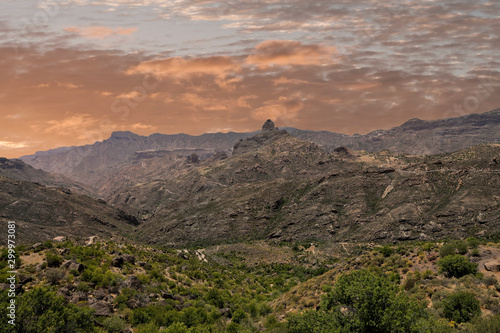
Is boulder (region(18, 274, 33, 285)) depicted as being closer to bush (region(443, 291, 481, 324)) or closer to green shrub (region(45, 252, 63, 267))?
green shrub (region(45, 252, 63, 267))

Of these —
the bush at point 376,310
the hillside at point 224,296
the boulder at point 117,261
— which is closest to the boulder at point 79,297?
the hillside at point 224,296

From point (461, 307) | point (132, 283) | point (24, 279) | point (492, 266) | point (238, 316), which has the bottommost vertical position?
point (238, 316)

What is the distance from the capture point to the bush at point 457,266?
1250 inches

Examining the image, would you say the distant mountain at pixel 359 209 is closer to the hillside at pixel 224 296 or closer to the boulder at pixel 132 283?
the hillside at pixel 224 296

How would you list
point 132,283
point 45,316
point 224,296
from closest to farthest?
point 45,316 → point 132,283 → point 224,296

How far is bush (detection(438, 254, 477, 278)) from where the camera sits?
31.8 meters

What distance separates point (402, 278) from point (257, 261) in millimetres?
66339

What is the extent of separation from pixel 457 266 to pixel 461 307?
9.44m

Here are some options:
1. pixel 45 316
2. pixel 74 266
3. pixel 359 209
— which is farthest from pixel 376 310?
pixel 359 209

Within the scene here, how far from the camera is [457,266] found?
32031mm

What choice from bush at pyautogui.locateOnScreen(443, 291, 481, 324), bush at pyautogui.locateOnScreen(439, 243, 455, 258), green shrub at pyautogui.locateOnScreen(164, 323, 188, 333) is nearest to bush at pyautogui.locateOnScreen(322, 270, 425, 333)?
bush at pyautogui.locateOnScreen(443, 291, 481, 324)

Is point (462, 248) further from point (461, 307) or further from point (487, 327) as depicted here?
point (487, 327)

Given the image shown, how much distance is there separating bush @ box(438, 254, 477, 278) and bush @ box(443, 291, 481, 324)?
8396mm

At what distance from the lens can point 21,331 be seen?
19391mm
